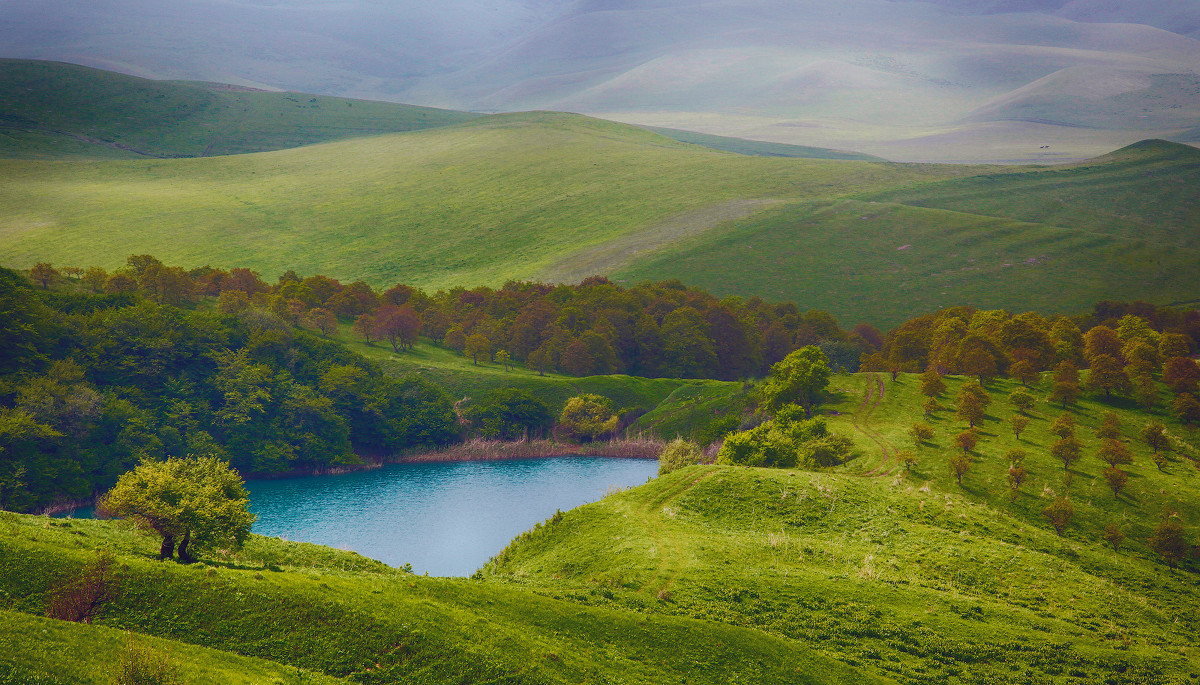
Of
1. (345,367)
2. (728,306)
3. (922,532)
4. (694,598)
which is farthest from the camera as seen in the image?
(728,306)

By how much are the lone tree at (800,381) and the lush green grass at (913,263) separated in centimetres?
7317

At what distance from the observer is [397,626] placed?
90.9 feet

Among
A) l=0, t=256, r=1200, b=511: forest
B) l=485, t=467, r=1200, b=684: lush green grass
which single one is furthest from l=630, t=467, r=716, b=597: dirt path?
l=0, t=256, r=1200, b=511: forest

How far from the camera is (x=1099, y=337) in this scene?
88.5 m

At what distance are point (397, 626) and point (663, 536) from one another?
20.4 meters

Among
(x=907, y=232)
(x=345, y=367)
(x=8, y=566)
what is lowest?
(x=345, y=367)

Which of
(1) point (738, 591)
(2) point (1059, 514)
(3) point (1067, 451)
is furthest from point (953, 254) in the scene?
(1) point (738, 591)

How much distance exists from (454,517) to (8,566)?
52.2m

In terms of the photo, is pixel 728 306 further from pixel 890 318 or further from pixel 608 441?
pixel 608 441

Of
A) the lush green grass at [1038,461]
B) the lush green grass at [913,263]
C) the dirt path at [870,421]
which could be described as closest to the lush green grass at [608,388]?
the dirt path at [870,421]

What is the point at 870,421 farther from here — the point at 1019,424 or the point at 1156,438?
the point at 1156,438

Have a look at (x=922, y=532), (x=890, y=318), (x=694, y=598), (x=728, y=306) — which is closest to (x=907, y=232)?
(x=890, y=318)

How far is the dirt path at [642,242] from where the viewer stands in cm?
16938

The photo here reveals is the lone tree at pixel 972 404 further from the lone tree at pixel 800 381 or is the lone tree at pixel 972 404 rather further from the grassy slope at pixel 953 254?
the grassy slope at pixel 953 254
